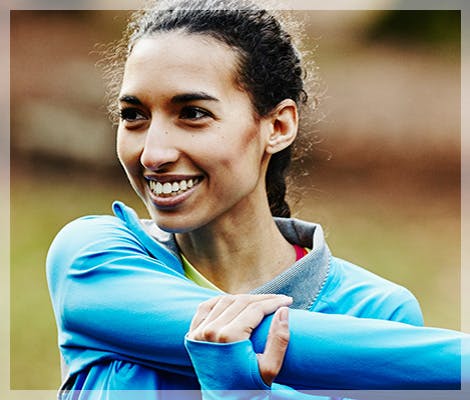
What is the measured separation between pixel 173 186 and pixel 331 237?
147 cm

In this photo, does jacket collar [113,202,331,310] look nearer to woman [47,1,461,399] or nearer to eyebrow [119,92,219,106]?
woman [47,1,461,399]

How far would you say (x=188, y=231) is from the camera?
0.99 m

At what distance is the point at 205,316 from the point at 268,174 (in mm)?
314

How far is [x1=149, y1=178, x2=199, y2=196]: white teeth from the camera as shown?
0.94 m

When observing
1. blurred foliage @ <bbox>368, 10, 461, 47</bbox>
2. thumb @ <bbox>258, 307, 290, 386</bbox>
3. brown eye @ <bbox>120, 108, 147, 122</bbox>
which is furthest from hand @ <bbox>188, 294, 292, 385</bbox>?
blurred foliage @ <bbox>368, 10, 461, 47</bbox>

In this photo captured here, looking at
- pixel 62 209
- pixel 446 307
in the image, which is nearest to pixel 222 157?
pixel 62 209

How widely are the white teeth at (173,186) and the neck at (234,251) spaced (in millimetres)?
81

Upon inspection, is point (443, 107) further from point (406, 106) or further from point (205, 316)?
point (205, 316)

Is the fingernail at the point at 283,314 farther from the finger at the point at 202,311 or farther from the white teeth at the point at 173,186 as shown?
the white teeth at the point at 173,186

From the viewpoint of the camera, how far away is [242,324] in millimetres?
846

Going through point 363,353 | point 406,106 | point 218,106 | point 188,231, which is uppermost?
point 406,106

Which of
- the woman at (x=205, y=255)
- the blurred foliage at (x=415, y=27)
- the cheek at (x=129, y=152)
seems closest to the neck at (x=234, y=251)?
the woman at (x=205, y=255)

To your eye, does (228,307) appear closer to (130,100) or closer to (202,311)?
(202,311)

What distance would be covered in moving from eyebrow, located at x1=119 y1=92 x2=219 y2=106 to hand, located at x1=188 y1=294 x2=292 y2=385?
20 centimetres
